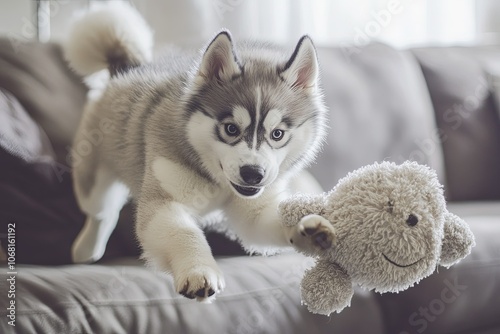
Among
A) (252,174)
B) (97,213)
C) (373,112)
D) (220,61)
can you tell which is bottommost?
(373,112)

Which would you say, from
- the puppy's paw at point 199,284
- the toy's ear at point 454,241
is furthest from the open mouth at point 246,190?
the toy's ear at point 454,241

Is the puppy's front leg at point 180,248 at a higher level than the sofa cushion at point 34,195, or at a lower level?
higher

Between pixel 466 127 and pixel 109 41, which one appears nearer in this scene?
pixel 109 41

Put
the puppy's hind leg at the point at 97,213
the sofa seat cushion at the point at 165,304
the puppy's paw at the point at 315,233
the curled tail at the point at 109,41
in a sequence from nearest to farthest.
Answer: the puppy's paw at the point at 315,233 → the sofa seat cushion at the point at 165,304 → the curled tail at the point at 109,41 → the puppy's hind leg at the point at 97,213

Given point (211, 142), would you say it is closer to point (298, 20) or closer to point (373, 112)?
point (373, 112)

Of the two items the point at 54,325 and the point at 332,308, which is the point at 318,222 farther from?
the point at 54,325

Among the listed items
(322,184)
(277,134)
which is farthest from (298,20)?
(277,134)

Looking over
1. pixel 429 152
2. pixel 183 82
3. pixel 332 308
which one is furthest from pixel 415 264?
pixel 429 152

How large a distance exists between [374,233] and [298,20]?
197cm

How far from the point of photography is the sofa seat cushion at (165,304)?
3.22 feet

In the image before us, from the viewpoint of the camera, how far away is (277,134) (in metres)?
0.82

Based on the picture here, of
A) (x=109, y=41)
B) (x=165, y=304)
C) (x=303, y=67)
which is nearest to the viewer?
(x=303, y=67)

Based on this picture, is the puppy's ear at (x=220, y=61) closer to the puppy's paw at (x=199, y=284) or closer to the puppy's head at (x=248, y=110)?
the puppy's head at (x=248, y=110)

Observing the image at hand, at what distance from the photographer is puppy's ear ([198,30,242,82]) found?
78 centimetres
